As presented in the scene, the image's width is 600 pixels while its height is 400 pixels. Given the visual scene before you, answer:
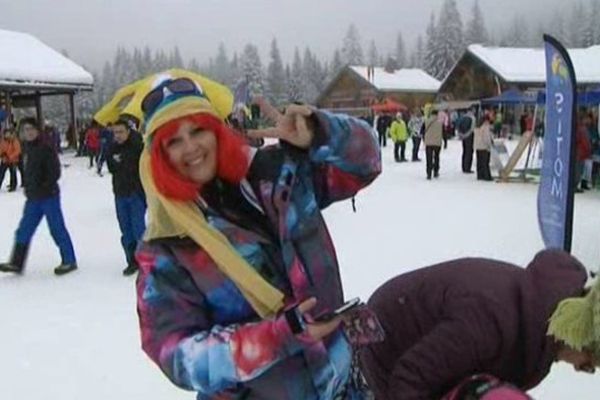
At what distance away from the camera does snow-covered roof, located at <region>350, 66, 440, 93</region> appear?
51.3 metres

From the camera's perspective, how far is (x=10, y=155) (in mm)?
14750

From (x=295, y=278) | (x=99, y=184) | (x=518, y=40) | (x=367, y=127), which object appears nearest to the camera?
(x=295, y=278)

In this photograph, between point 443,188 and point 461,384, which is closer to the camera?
point 461,384

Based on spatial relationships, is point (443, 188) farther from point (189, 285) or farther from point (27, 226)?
point (189, 285)

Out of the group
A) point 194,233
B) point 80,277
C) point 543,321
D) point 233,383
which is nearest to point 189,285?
point 194,233

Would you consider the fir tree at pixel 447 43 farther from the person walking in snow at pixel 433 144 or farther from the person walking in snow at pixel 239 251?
the person walking in snow at pixel 239 251

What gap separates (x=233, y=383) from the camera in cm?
149

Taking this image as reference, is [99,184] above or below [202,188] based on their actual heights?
below

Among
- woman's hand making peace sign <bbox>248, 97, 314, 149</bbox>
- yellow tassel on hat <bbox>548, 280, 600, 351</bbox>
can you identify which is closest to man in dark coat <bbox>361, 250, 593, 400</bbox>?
yellow tassel on hat <bbox>548, 280, 600, 351</bbox>

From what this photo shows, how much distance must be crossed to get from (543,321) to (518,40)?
345 feet

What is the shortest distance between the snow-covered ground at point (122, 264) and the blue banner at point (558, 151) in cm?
118

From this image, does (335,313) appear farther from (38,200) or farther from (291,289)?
(38,200)

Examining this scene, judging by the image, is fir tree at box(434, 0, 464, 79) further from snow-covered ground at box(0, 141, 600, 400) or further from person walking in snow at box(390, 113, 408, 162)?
snow-covered ground at box(0, 141, 600, 400)

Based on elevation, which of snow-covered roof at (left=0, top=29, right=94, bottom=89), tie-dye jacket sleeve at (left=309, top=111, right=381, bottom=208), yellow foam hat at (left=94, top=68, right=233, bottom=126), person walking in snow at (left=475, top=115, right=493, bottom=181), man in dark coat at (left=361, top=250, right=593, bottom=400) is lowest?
person walking in snow at (left=475, top=115, right=493, bottom=181)
